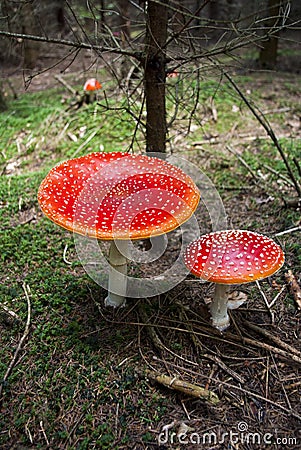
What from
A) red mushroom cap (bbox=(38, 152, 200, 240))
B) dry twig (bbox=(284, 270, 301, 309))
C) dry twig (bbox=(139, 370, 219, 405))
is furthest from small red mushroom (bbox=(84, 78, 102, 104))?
dry twig (bbox=(139, 370, 219, 405))

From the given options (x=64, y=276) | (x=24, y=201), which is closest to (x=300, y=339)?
(x=64, y=276)

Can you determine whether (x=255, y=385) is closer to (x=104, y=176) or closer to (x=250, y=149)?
(x=104, y=176)

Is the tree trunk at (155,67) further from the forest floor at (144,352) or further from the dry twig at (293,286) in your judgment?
the dry twig at (293,286)

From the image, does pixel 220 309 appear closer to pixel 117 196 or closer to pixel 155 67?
pixel 117 196

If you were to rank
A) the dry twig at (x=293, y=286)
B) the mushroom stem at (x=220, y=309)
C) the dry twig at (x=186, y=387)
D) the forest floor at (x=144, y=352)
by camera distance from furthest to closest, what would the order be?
the dry twig at (x=293, y=286), the mushroom stem at (x=220, y=309), the dry twig at (x=186, y=387), the forest floor at (x=144, y=352)

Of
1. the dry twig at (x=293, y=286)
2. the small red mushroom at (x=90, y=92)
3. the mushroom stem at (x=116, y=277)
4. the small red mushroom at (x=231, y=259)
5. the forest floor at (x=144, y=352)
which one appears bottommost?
the forest floor at (x=144, y=352)

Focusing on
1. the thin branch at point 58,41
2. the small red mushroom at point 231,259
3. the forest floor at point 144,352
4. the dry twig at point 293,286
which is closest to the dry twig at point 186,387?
the forest floor at point 144,352
